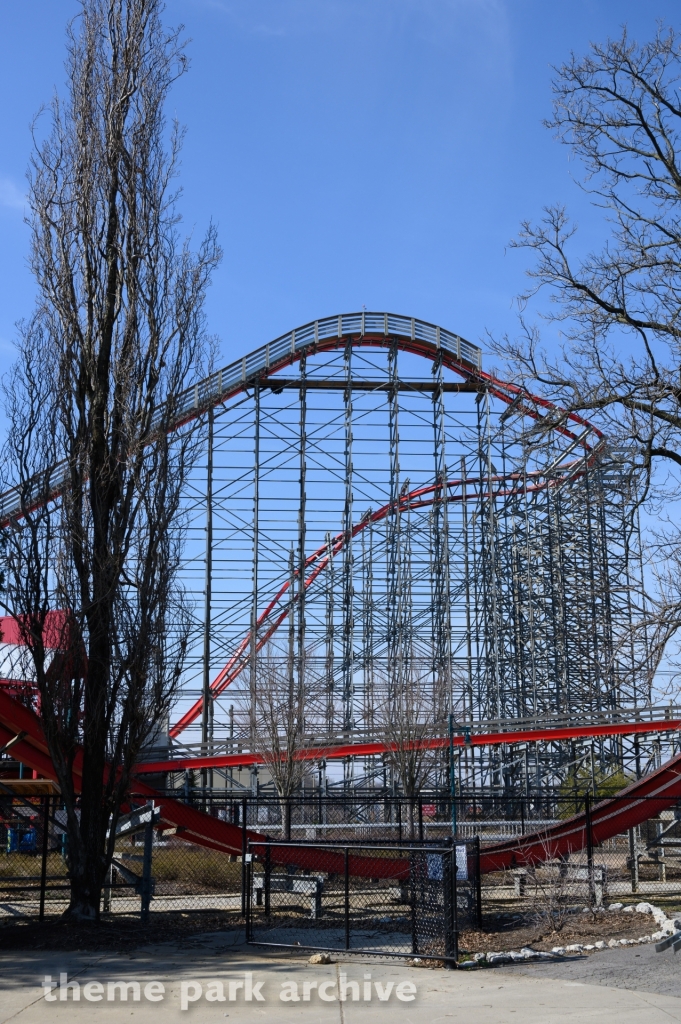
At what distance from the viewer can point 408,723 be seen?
17.7 m

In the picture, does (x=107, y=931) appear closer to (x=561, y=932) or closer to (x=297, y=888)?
(x=297, y=888)

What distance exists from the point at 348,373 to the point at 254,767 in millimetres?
9787

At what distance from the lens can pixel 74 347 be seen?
11266 mm

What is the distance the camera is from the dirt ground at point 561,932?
9.10 meters

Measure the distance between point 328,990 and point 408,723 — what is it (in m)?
10.4

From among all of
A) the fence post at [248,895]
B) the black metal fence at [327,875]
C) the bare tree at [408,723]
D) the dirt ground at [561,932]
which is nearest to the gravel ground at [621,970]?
the dirt ground at [561,932]

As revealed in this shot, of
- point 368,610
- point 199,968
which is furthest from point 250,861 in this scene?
point 368,610

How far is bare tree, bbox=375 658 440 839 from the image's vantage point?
17594 millimetres

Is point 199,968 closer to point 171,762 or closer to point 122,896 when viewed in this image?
point 122,896

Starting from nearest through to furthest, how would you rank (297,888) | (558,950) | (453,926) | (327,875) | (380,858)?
(453,926) < (558,950) < (297,888) < (380,858) < (327,875)

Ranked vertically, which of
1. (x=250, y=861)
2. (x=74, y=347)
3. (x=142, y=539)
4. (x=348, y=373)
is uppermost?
(x=348, y=373)

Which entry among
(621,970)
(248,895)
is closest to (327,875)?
(248,895)

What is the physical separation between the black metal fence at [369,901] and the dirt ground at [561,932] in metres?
0.34

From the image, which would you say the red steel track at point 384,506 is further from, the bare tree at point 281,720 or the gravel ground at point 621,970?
the gravel ground at point 621,970
